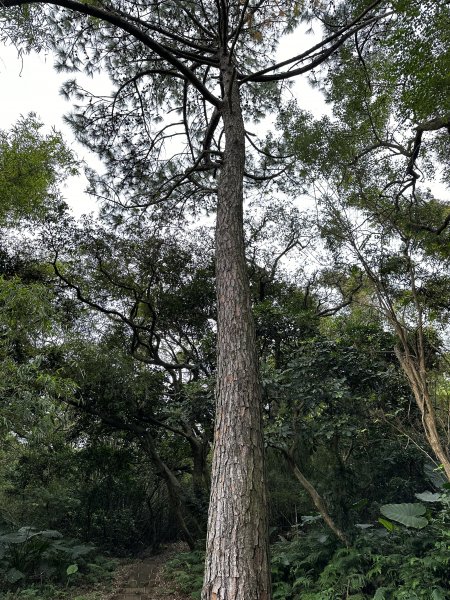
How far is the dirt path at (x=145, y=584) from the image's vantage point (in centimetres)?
475

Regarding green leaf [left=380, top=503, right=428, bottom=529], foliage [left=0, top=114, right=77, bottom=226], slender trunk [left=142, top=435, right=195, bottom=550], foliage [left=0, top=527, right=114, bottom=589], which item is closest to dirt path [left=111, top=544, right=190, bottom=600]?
foliage [left=0, top=527, right=114, bottom=589]

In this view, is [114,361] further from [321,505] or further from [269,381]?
[321,505]

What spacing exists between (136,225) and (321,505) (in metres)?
5.49

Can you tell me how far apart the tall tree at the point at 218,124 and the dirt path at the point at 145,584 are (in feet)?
11.4

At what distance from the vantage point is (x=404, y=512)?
3.54 m

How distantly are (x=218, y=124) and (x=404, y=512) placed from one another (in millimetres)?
5022

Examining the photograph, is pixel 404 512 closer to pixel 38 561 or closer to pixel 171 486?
pixel 38 561

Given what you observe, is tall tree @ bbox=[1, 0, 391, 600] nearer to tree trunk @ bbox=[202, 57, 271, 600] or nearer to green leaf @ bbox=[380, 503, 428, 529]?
tree trunk @ bbox=[202, 57, 271, 600]

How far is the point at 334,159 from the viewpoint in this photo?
20.0 ft

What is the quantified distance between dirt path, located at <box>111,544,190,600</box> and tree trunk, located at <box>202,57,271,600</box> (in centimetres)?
344

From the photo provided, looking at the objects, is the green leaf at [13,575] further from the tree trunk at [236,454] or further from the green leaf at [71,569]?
the tree trunk at [236,454]

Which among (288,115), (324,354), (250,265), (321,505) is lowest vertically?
(321,505)

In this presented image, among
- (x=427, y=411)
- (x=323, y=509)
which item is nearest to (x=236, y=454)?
(x=427, y=411)

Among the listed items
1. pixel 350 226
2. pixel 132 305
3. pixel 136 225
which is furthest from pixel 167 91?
pixel 132 305
